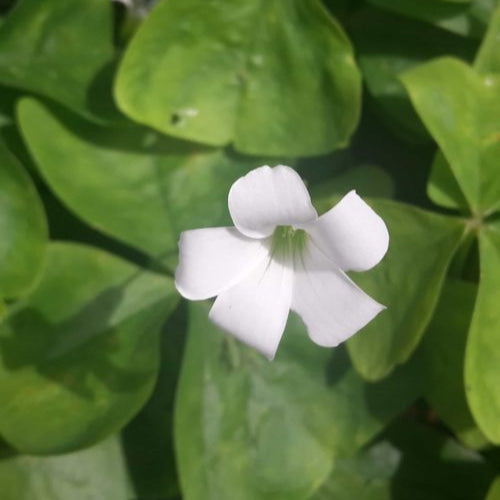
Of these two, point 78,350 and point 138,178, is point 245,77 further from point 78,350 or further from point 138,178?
point 78,350

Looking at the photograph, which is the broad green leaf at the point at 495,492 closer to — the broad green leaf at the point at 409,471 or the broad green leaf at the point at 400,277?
the broad green leaf at the point at 409,471

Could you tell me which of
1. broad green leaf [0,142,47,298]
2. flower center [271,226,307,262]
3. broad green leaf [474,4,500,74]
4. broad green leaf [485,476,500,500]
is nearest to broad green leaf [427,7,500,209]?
broad green leaf [474,4,500,74]

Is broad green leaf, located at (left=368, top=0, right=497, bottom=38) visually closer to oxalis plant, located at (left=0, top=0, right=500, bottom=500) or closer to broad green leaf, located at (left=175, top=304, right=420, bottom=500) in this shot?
oxalis plant, located at (left=0, top=0, right=500, bottom=500)

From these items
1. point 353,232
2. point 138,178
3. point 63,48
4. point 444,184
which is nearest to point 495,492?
point 444,184

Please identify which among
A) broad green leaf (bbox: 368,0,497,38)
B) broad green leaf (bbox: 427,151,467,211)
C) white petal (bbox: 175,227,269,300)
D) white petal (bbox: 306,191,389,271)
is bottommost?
broad green leaf (bbox: 427,151,467,211)

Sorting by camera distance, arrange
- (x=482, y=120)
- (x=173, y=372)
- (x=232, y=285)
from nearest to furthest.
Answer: (x=232, y=285), (x=482, y=120), (x=173, y=372)

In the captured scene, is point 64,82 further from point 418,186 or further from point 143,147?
point 418,186

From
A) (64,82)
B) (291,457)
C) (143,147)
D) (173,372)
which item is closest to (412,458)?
(291,457)
